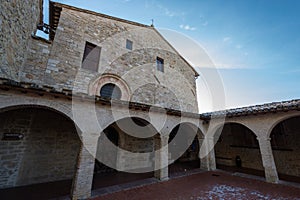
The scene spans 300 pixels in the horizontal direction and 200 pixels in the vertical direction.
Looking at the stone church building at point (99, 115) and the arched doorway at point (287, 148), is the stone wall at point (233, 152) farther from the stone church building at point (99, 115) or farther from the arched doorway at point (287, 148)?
the arched doorway at point (287, 148)

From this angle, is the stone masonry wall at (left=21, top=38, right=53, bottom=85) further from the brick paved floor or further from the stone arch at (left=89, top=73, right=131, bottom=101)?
the brick paved floor

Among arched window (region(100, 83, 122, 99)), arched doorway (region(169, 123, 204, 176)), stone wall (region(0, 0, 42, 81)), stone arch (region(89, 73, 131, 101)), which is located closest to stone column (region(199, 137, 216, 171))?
arched doorway (region(169, 123, 204, 176))

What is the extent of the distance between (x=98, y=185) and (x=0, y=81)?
464 centimetres

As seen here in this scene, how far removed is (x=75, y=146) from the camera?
20.7 ft

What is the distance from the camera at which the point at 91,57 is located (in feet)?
25.5

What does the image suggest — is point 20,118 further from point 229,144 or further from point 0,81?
point 229,144

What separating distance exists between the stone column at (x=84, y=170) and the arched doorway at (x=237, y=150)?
310 inches

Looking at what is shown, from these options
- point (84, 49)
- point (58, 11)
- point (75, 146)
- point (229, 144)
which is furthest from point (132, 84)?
point (229, 144)

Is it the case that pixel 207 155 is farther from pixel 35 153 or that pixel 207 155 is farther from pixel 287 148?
pixel 35 153

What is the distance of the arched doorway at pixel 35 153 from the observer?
4723mm

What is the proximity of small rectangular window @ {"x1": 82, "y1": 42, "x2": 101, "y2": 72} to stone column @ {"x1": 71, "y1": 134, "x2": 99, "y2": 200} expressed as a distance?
4525mm

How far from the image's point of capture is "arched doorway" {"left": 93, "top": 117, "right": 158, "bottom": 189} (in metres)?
7.24

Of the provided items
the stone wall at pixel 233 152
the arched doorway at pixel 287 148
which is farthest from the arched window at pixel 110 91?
the arched doorway at pixel 287 148

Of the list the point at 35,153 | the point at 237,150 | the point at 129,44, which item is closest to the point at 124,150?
the point at 35,153
